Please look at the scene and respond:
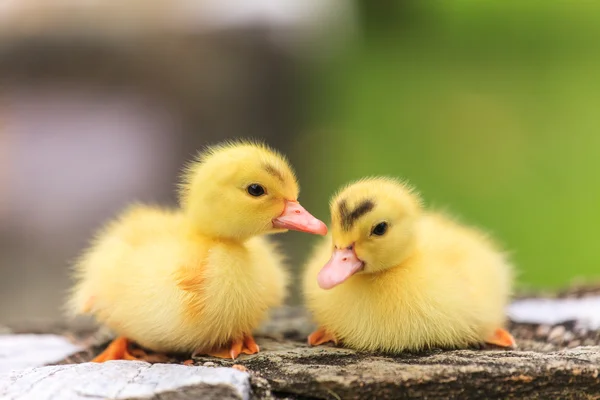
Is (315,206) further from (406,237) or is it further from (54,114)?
(406,237)

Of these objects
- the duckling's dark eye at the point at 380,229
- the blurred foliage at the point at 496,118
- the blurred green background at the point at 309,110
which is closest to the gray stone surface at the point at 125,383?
the duckling's dark eye at the point at 380,229

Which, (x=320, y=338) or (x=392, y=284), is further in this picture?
(x=320, y=338)

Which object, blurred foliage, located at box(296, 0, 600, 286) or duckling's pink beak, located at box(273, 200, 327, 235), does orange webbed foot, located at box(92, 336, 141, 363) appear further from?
blurred foliage, located at box(296, 0, 600, 286)

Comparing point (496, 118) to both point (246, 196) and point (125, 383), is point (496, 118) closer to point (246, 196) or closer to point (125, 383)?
point (246, 196)

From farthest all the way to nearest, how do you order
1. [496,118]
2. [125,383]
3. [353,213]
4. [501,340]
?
1. [496,118]
2. [501,340]
3. [353,213]
4. [125,383]

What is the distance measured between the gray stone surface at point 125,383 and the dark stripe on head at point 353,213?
339mm

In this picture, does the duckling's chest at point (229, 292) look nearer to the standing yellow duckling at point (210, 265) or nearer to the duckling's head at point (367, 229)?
the standing yellow duckling at point (210, 265)

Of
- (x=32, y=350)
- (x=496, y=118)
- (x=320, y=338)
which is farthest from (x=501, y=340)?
(x=496, y=118)

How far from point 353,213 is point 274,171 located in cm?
19

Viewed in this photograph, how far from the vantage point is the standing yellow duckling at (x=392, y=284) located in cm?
124

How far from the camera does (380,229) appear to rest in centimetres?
125

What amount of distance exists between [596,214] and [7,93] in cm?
309

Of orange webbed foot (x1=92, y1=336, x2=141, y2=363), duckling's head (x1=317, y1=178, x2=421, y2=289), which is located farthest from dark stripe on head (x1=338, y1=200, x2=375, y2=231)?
orange webbed foot (x1=92, y1=336, x2=141, y2=363)

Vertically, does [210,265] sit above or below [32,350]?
above
